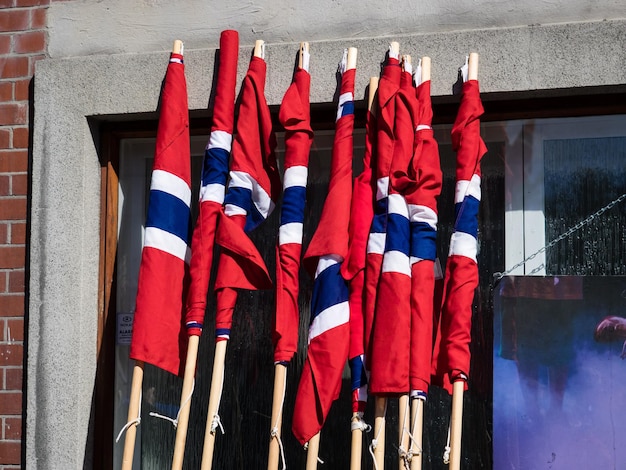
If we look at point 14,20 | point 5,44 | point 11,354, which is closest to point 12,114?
point 5,44

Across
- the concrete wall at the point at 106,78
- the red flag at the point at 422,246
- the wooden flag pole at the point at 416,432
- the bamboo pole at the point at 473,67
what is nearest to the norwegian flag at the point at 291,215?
the concrete wall at the point at 106,78

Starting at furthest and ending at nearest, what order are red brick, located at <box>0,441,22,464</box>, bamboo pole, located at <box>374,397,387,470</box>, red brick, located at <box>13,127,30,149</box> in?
red brick, located at <box>13,127,30,149</box> < red brick, located at <box>0,441,22,464</box> < bamboo pole, located at <box>374,397,387,470</box>

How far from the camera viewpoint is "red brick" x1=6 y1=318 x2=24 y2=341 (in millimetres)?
3822

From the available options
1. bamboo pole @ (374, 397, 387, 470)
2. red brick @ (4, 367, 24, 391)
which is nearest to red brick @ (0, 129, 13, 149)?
red brick @ (4, 367, 24, 391)

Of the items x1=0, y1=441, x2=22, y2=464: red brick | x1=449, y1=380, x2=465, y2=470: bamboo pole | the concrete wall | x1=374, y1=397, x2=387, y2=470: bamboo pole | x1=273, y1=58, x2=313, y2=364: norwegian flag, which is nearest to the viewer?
x1=449, y1=380, x2=465, y2=470: bamboo pole

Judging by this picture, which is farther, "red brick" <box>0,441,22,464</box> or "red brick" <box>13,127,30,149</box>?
"red brick" <box>13,127,30,149</box>

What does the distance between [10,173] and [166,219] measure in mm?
912

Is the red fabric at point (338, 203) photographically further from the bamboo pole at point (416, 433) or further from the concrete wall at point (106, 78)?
the bamboo pole at point (416, 433)

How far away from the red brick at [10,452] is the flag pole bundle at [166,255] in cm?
70

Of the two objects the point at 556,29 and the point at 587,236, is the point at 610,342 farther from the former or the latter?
the point at 556,29

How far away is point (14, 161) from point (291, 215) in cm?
137

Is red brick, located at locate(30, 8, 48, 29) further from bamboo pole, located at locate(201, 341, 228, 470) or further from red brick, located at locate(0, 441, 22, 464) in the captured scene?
red brick, located at locate(0, 441, 22, 464)

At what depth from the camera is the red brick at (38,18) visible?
3900 millimetres

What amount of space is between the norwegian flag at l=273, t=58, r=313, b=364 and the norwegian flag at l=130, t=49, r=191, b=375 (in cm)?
40
